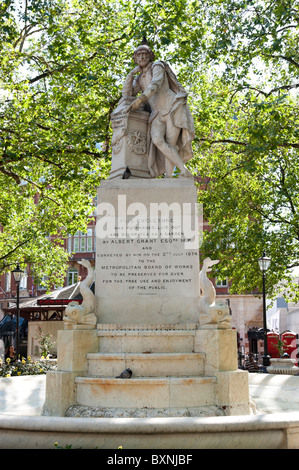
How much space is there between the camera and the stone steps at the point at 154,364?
6230 mm

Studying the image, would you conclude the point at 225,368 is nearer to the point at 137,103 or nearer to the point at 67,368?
the point at 67,368

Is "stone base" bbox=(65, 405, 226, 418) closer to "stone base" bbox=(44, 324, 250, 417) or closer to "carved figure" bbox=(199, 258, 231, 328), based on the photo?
"stone base" bbox=(44, 324, 250, 417)

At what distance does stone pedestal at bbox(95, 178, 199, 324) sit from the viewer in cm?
727

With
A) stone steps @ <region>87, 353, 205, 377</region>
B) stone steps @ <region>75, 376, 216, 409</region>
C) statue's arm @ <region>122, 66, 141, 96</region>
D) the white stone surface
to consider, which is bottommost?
stone steps @ <region>75, 376, 216, 409</region>

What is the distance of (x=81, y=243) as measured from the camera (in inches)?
2045

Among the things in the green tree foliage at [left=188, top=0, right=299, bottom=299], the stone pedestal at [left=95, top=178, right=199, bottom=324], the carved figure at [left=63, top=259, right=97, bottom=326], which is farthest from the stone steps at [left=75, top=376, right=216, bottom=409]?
the green tree foliage at [left=188, top=0, right=299, bottom=299]

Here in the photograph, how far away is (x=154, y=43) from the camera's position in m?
16.5

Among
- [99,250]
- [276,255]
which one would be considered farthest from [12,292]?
[99,250]

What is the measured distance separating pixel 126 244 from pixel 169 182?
1183 mm

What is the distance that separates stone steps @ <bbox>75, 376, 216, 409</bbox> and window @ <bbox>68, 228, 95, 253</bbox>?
4540 centimetres

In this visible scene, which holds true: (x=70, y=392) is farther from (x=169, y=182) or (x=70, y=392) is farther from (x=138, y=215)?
(x=169, y=182)

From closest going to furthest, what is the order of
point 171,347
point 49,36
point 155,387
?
point 155,387, point 171,347, point 49,36

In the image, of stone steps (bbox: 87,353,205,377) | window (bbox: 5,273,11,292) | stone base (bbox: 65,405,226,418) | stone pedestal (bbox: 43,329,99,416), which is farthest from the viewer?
window (bbox: 5,273,11,292)

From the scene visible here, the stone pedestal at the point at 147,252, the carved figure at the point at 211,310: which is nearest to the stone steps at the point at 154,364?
the carved figure at the point at 211,310
